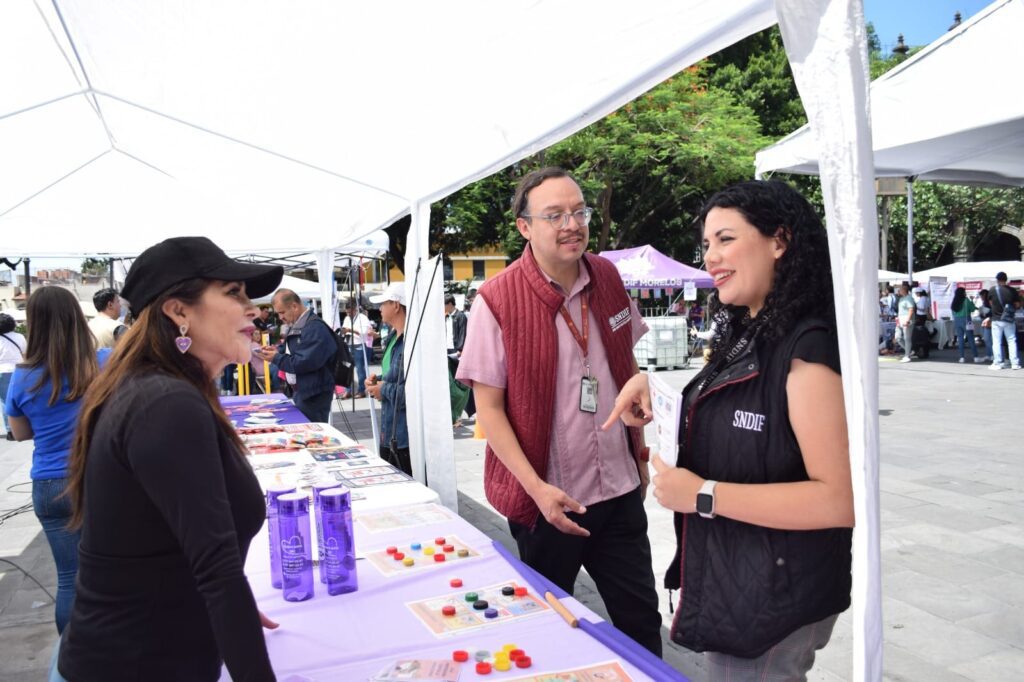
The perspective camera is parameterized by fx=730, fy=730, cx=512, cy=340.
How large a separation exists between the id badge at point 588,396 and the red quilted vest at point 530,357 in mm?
94

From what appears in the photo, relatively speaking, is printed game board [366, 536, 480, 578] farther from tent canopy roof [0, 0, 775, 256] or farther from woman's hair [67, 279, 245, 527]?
tent canopy roof [0, 0, 775, 256]

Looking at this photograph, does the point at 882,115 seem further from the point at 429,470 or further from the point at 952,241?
the point at 952,241

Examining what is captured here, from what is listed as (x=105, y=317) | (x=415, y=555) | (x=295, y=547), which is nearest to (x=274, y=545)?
(x=295, y=547)

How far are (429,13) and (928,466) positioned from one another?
19.8 ft

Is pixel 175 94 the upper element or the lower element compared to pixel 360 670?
upper

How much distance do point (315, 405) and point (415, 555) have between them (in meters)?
4.13

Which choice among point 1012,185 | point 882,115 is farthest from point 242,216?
point 1012,185

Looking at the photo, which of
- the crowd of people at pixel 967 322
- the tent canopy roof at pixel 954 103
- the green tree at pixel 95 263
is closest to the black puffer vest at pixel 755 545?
the tent canopy roof at pixel 954 103

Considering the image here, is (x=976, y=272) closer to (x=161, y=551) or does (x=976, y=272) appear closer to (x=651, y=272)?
(x=651, y=272)

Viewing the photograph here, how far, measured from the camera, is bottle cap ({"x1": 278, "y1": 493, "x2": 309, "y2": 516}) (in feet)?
6.00

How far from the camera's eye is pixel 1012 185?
4.79m

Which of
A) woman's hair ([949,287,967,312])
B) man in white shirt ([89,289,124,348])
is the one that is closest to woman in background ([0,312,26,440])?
man in white shirt ([89,289,124,348])

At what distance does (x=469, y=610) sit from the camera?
1.91m

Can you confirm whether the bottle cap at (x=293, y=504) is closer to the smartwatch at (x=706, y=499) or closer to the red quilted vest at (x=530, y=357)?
the red quilted vest at (x=530, y=357)
